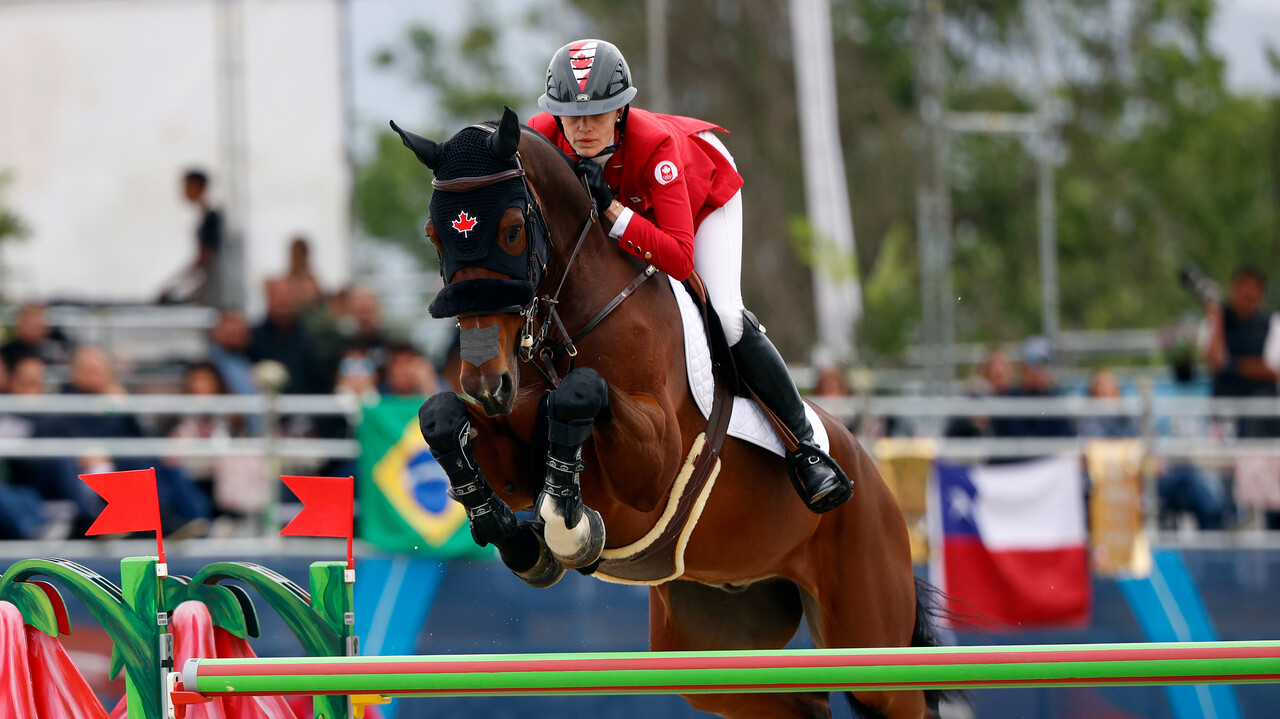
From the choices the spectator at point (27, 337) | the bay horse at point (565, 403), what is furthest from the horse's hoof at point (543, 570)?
the spectator at point (27, 337)

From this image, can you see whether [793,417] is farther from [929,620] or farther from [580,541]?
[929,620]

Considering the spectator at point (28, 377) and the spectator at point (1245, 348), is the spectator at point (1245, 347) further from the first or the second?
the spectator at point (28, 377)

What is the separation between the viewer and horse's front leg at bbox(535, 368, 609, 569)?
335 centimetres

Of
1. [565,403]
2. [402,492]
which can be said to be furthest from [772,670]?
[402,492]

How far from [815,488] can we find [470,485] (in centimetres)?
115

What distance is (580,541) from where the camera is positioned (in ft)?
11.3

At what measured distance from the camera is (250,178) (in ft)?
37.5

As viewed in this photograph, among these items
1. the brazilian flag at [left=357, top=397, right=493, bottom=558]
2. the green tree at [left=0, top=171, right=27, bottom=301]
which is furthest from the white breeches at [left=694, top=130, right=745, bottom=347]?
the green tree at [left=0, top=171, right=27, bottom=301]

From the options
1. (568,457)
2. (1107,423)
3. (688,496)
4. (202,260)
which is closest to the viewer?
(568,457)

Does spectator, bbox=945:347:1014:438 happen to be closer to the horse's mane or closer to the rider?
the rider

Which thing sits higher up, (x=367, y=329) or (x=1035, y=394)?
(x=367, y=329)

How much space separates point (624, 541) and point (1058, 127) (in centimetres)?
2587

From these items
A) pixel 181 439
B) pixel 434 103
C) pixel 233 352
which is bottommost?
pixel 181 439

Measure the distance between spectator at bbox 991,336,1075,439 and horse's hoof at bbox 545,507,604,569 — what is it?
6.19 metres
